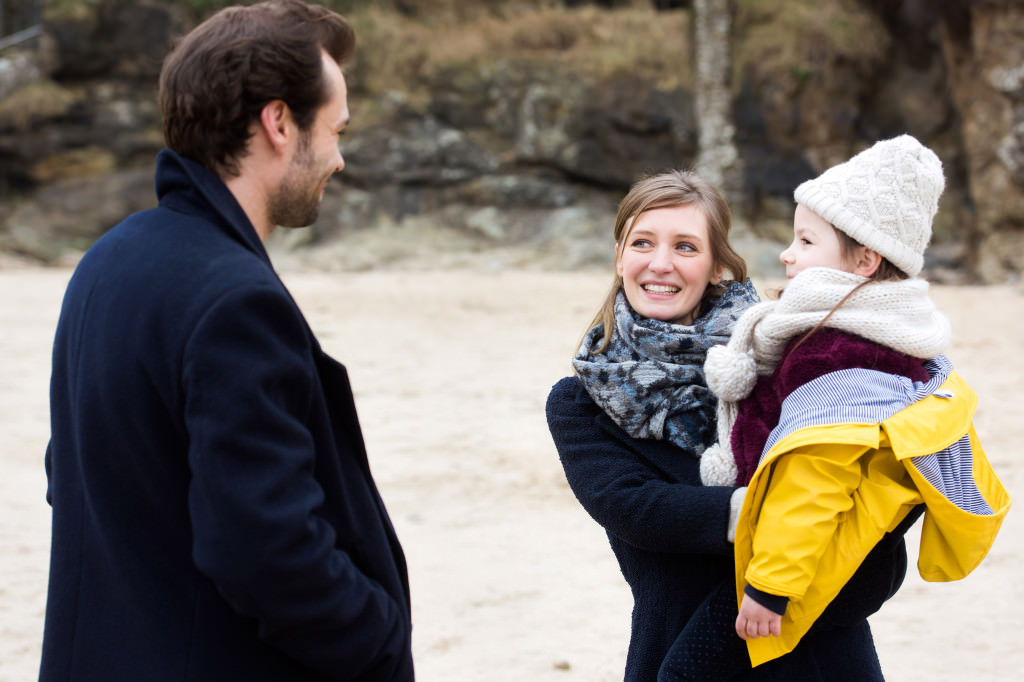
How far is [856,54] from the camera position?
16.0 m

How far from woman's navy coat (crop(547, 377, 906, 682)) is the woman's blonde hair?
8.1 inches

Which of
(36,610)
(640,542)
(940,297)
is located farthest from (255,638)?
(940,297)

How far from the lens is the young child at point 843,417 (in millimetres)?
1570

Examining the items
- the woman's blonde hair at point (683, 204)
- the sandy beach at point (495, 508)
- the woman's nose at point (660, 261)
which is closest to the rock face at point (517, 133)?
the sandy beach at point (495, 508)

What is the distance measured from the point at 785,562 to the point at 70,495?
43.9 inches

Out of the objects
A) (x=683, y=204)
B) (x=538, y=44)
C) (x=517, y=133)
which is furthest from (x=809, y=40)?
(x=683, y=204)

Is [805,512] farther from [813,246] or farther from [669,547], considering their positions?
[813,246]

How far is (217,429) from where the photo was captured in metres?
1.25

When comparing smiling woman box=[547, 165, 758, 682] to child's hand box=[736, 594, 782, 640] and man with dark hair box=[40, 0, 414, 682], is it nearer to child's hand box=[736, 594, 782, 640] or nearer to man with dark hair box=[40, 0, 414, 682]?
child's hand box=[736, 594, 782, 640]

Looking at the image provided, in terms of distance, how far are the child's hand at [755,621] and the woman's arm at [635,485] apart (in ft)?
0.39

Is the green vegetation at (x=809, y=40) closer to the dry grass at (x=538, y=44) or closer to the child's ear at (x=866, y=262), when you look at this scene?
the dry grass at (x=538, y=44)

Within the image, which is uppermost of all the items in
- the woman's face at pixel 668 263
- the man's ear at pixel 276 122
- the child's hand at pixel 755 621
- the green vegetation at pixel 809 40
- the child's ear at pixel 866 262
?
the man's ear at pixel 276 122

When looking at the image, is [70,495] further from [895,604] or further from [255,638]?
[895,604]

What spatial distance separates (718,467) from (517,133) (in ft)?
52.7
